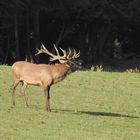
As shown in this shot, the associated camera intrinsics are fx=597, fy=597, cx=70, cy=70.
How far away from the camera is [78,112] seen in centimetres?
1709

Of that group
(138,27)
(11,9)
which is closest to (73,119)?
(11,9)

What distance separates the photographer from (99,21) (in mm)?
49031

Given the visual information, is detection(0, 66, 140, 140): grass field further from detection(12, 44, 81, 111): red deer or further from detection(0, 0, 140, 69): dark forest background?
detection(0, 0, 140, 69): dark forest background

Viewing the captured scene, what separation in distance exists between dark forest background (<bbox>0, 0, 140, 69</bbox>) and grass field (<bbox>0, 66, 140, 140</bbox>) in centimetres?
1841

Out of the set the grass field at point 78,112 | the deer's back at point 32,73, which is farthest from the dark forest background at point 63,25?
the deer's back at point 32,73

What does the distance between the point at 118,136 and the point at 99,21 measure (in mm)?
35893

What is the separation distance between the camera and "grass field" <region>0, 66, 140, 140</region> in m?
13.4

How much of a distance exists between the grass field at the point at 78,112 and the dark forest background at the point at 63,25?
18413 mm

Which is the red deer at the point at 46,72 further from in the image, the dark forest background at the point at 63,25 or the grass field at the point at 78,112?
the dark forest background at the point at 63,25

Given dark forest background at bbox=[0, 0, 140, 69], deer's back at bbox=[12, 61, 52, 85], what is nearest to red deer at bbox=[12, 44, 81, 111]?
deer's back at bbox=[12, 61, 52, 85]

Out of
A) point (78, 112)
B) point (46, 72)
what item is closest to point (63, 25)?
point (78, 112)

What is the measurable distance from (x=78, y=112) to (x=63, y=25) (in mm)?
32566

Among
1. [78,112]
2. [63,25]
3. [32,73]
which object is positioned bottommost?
[78,112]

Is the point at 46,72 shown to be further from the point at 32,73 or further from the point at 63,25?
the point at 63,25
